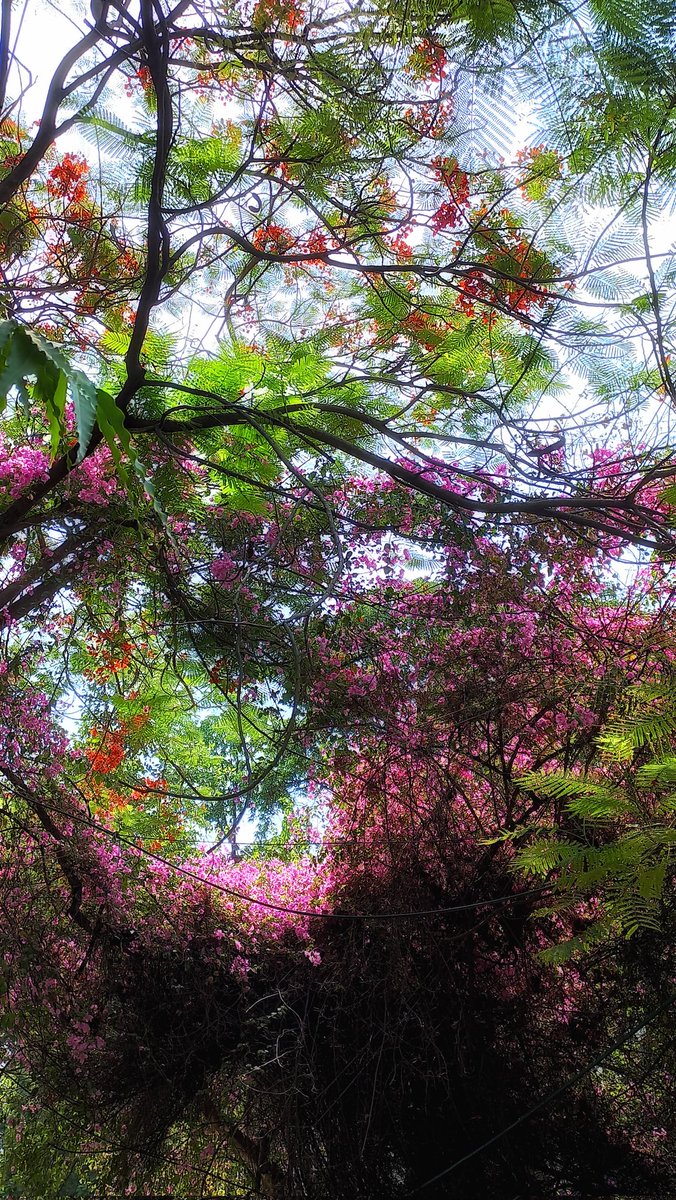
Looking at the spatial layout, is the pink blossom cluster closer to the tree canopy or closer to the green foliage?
the tree canopy

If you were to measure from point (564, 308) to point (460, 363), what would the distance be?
34 centimetres

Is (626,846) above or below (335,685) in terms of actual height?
below

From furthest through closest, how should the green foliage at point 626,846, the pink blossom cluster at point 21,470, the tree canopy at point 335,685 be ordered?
the pink blossom cluster at point 21,470 → the tree canopy at point 335,685 → the green foliage at point 626,846

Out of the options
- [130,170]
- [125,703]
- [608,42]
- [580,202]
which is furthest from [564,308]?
[125,703]

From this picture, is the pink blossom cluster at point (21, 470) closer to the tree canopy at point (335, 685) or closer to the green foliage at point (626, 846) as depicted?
the tree canopy at point (335, 685)

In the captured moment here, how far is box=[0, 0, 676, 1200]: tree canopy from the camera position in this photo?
232cm

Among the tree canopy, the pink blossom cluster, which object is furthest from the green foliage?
the pink blossom cluster

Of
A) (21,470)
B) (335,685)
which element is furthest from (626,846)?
(21,470)

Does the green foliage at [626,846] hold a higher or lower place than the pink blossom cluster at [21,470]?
lower

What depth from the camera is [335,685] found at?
283cm

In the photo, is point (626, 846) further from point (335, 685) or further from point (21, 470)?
point (21, 470)

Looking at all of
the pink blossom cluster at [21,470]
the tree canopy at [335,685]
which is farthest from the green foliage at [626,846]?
the pink blossom cluster at [21,470]

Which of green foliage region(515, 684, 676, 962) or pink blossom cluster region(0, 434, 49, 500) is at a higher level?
pink blossom cluster region(0, 434, 49, 500)

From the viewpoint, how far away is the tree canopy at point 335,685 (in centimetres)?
232
